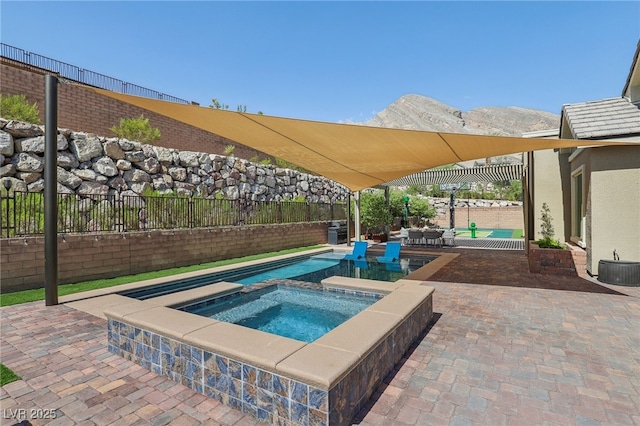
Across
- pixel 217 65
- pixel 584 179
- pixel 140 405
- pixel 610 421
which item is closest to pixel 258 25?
pixel 217 65

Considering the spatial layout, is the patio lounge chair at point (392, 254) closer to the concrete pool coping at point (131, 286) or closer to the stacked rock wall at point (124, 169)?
the concrete pool coping at point (131, 286)

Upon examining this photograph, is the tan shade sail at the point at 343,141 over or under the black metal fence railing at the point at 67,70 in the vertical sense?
under

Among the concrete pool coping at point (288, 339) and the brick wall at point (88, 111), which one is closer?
the concrete pool coping at point (288, 339)

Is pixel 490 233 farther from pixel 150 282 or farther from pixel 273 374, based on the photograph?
pixel 273 374

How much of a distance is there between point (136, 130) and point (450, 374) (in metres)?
17.1

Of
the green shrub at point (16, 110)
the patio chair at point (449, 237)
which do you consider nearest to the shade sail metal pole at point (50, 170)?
the green shrub at point (16, 110)

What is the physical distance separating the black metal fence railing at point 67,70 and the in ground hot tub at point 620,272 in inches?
940

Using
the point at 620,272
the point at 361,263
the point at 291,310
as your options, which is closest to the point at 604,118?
the point at 620,272

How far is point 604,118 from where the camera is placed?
28.5 feet

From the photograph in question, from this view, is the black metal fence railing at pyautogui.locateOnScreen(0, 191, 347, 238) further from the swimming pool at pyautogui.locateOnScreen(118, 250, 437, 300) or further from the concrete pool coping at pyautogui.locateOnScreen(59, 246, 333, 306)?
the swimming pool at pyautogui.locateOnScreen(118, 250, 437, 300)

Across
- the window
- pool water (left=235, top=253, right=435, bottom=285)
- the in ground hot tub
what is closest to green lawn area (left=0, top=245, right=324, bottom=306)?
pool water (left=235, top=253, right=435, bottom=285)

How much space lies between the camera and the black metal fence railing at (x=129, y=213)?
25.8 ft

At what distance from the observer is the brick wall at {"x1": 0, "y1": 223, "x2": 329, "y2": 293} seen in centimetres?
744

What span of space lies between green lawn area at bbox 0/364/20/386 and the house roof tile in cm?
1168
